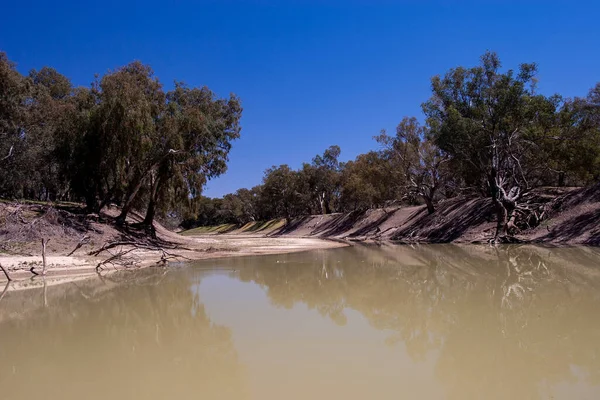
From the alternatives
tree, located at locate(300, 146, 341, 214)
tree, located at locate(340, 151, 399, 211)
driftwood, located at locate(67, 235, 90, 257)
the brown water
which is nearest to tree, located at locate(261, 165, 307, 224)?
tree, located at locate(300, 146, 341, 214)

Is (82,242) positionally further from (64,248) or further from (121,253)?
(121,253)

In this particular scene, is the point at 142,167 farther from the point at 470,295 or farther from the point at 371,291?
the point at 470,295

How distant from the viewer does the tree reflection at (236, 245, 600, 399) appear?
493 cm

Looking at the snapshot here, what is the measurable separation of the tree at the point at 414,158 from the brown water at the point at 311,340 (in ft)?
97.0

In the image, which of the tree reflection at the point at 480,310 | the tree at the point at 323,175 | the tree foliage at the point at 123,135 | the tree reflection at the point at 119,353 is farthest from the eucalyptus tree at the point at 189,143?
the tree at the point at 323,175

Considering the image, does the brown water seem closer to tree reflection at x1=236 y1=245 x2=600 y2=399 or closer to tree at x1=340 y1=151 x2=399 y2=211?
tree reflection at x1=236 y1=245 x2=600 y2=399

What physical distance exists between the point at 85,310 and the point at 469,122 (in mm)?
28017

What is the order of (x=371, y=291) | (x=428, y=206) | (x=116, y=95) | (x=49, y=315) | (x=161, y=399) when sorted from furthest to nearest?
1. (x=428, y=206)
2. (x=116, y=95)
3. (x=371, y=291)
4. (x=49, y=315)
5. (x=161, y=399)

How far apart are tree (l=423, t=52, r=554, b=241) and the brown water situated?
1787cm

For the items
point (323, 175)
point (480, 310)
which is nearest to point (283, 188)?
point (323, 175)

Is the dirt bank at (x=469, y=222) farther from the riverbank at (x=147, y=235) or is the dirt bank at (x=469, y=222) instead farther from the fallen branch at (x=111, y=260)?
the fallen branch at (x=111, y=260)

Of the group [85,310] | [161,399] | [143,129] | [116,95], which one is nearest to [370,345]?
[161,399]

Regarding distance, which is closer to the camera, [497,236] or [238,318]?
[238,318]

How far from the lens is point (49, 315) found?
9047 mm
